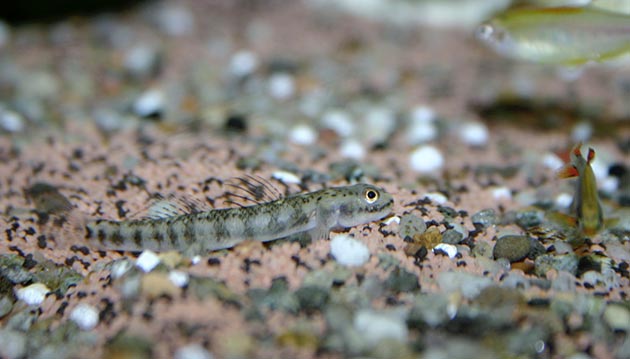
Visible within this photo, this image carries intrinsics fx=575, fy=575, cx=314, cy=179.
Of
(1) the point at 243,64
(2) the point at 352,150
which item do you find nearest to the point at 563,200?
(2) the point at 352,150

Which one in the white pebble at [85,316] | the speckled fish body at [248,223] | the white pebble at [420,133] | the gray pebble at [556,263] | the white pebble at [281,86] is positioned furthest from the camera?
the white pebble at [281,86]

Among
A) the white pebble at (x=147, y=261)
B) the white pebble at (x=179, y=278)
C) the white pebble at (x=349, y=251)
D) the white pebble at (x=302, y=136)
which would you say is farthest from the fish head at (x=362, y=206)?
the white pebble at (x=302, y=136)

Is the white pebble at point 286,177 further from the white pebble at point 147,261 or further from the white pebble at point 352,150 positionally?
the white pebble at point 147,261

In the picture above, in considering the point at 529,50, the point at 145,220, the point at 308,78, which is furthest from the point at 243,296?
the point at 308,78

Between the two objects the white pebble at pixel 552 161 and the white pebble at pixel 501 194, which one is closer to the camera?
the white pebble at pixel 501 194

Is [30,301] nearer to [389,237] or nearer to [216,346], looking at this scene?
[216,346]
